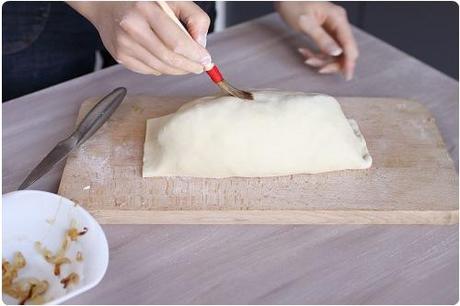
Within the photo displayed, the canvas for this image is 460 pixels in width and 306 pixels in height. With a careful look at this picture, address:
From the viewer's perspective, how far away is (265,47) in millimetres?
1116

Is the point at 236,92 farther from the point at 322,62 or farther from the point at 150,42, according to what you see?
the point at 322,62

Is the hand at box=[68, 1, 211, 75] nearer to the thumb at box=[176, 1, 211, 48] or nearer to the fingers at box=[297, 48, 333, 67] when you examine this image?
the thumb at box=[176, 1, 211, 48]

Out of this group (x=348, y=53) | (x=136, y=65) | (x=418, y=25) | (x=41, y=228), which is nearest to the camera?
(x=41, y=228)

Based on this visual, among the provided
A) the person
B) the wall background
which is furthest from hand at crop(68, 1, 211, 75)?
the wall background

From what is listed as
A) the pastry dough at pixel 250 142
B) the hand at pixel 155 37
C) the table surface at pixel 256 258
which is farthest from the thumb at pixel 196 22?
the table surface at pixel 256 258

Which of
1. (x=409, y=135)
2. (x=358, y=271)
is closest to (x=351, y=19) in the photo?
(x=409, y=135)

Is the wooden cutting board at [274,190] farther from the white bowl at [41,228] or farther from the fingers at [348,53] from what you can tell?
the fingers at [348,53]

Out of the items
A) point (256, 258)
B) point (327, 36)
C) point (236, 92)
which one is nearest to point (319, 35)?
point (327, 36)

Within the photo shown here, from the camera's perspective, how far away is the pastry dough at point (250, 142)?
→ 2.63ft

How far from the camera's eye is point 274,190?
80cm

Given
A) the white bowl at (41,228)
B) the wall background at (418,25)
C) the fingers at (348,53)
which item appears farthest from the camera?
the wall background at (418,25)

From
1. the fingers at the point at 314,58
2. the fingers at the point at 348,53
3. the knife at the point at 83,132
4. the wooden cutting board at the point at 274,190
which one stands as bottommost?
the wooden cutting board at the point at 274,190

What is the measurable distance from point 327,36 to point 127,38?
437mm

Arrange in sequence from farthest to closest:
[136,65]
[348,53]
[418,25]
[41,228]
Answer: [418,25]
[348,53]
[136,65]
[41,228]
